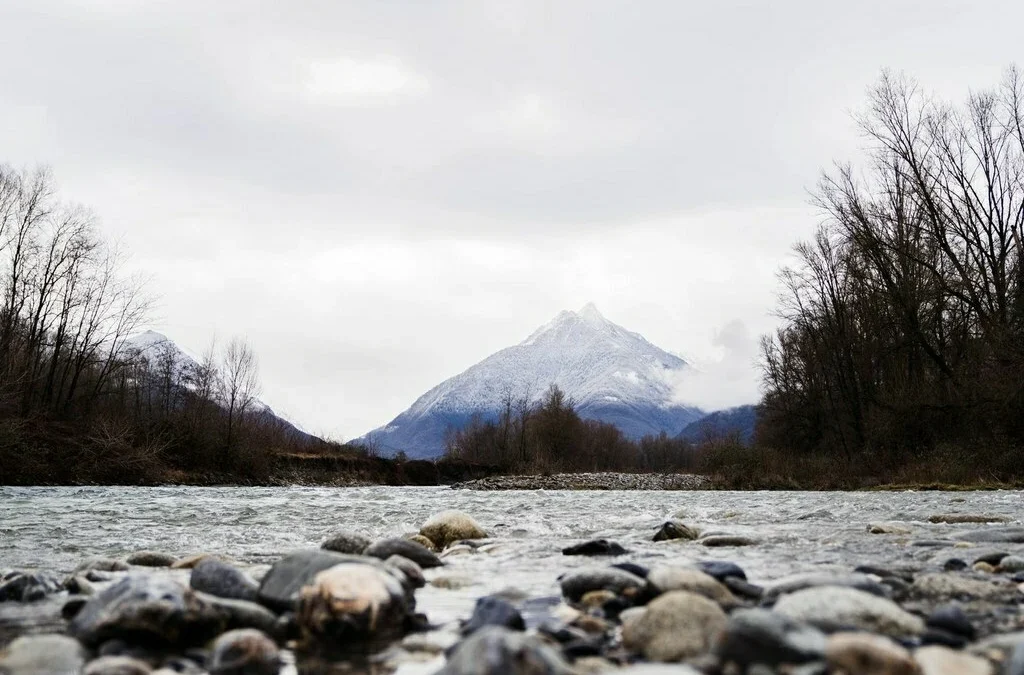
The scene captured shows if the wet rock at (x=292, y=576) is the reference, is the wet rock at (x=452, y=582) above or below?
below

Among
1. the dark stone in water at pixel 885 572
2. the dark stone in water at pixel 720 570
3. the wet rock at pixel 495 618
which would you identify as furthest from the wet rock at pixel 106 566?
the dark stone in water at pixel 885 572

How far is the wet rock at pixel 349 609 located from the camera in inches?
131

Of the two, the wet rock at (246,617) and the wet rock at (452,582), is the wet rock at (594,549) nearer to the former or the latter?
the wet rock at (452,582)

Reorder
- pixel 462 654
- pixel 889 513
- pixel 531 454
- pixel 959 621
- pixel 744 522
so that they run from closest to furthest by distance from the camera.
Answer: pixel 462 654 < pixel 959 621 < pixel 744 522 < pixel 889 513 < pixel 531 454

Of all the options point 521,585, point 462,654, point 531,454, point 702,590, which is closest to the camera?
point 462,654

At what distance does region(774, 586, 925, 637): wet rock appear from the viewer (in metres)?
2.95

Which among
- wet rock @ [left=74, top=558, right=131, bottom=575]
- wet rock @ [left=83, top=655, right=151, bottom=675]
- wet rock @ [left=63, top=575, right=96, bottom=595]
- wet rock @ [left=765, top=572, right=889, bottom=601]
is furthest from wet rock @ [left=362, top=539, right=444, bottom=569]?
wet rock @ [left=83, top=655, right=151, bottom=675]

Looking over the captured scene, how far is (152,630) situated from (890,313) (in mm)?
28006

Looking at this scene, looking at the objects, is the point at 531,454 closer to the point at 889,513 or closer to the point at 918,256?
the point at 918,256

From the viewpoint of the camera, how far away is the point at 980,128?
944 inches

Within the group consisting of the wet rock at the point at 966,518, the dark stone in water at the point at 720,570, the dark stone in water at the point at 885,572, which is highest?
the wet rock at the point at 966,518

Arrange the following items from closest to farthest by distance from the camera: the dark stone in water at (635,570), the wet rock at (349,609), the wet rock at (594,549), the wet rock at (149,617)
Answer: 1. the wet rock at (149,617)
2. the wet rock at (349,609)
3. the dark stone in water at (635,570)
4. the wet rock at (594,549)

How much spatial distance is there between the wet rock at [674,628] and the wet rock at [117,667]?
173 centimetres

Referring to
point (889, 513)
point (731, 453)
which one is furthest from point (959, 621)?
point (731, 453)
